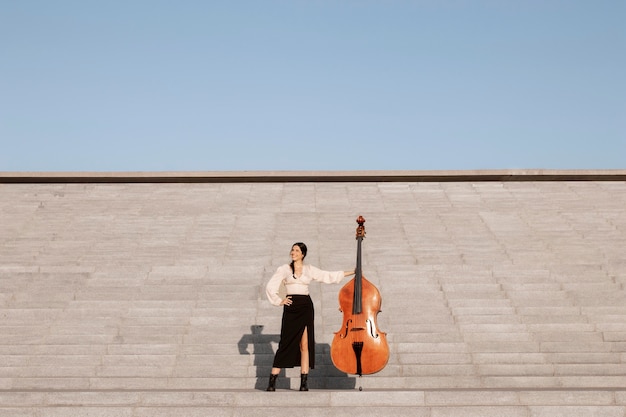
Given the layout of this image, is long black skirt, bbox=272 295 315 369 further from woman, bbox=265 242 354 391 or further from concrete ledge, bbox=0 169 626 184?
concrete ledge, bbox=0 169 626 184

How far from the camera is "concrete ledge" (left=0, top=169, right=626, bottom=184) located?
59.6ft

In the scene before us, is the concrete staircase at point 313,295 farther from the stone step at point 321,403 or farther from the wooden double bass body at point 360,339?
the wooden double bass body at point 360,339

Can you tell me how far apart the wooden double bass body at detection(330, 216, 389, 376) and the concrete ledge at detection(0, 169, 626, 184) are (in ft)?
36.4

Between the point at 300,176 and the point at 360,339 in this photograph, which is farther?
the point at 300,176

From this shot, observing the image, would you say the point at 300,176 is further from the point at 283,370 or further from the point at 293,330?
the point at 293,330

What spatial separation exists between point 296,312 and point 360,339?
Answer: 3.09 feet

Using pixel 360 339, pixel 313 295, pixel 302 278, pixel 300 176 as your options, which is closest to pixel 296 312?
pixel 302 278

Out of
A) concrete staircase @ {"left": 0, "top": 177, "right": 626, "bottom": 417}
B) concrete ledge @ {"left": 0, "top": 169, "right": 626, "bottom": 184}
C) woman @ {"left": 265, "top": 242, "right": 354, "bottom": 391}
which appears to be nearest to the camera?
concrete staircase @ {"left": 0, "top": 177, "right": 626, "bottom": 417}

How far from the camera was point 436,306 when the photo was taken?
1113 cm

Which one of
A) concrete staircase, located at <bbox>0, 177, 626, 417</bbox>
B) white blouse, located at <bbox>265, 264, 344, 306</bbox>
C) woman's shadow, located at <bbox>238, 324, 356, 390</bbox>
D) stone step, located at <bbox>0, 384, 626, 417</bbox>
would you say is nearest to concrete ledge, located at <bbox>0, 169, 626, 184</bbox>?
concrete staircase, located at <bbox>0, 177, 626, 417</bbox>

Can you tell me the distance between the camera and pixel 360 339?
708 centimetres

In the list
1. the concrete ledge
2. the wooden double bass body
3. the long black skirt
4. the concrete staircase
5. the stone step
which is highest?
the wooden double bass body

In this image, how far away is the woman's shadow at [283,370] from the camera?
8805 millimetres

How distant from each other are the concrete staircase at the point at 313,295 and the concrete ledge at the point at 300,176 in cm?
19
